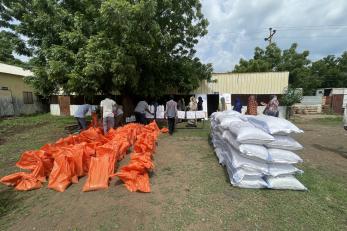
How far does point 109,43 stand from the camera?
306 inches

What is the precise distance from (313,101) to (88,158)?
69.7 ft

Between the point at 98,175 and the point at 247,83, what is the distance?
1305cm

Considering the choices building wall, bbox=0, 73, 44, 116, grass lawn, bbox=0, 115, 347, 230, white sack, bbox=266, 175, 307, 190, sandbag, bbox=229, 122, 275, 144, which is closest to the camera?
grass lawn, bbox=0, 115, 347, 230

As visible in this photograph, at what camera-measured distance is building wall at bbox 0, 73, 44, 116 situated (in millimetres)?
15812

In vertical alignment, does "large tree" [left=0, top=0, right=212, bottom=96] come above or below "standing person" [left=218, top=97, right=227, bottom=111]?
above

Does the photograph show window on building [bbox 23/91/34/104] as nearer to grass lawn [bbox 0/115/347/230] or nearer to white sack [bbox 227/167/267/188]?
grass lawn [bbox 0/115/347/230]

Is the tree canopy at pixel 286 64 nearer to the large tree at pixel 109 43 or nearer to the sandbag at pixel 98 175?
the large tree at pixel 109 43

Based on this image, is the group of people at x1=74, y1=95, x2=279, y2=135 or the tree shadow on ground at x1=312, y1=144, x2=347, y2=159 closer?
the tree shadow on ground at x1=312, y1=144, x2=347, y2=159

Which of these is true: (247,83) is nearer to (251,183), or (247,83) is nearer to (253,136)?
(253,136)

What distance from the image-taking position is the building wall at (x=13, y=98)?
1581cm

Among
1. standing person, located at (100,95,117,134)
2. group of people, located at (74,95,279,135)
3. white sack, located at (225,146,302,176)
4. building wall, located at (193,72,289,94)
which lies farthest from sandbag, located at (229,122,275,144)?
building wall, located at (193,72,289,94)

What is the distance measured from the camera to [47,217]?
9.56 ft

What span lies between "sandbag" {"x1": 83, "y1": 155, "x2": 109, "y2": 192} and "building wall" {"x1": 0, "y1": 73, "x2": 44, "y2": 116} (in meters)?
16.3

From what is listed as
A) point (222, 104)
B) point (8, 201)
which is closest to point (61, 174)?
point (8, 201)
